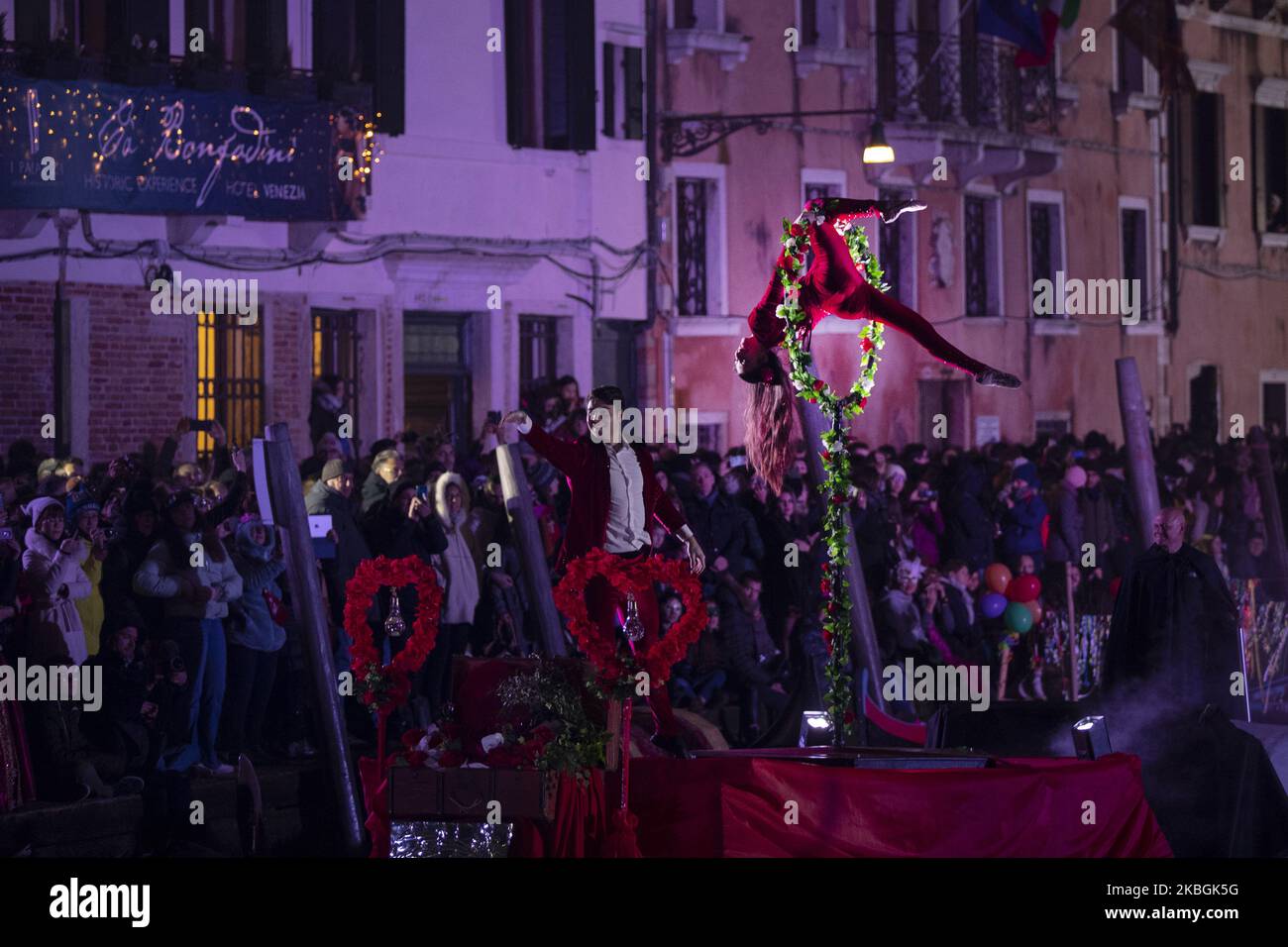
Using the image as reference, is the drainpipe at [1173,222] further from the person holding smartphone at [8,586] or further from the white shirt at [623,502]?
the person holding smartphone at [8,586]

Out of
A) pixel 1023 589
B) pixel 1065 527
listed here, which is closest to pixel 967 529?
pixel 1023 589

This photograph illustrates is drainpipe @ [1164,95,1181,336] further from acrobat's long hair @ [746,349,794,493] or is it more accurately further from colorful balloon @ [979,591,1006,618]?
acrobat's long hair @ [746,349,794,493]

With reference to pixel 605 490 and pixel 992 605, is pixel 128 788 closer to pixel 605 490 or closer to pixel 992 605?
pixel 605 490

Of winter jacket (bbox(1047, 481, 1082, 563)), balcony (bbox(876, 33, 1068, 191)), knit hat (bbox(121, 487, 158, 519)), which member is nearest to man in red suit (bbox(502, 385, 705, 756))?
knit hat (bbox(121, 487, 158, 519))

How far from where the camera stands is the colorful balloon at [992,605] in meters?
15.4

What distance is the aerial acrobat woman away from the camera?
9211 millimetres

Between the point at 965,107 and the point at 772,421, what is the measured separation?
55.8 feet

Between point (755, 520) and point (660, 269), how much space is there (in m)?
9.15

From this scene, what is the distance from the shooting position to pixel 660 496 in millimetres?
10430

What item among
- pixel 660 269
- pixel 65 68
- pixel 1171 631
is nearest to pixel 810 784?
pixel 1171 631

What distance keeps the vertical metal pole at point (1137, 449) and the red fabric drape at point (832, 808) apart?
15.7 feet

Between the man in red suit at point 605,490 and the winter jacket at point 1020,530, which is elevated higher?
the man in red suit at point 605,490

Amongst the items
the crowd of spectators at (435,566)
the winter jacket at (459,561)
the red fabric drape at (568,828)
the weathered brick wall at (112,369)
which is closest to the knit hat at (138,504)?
the crowd of spectators at (435,566)

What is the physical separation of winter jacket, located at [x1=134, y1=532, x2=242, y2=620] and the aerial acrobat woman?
3.12 meters
